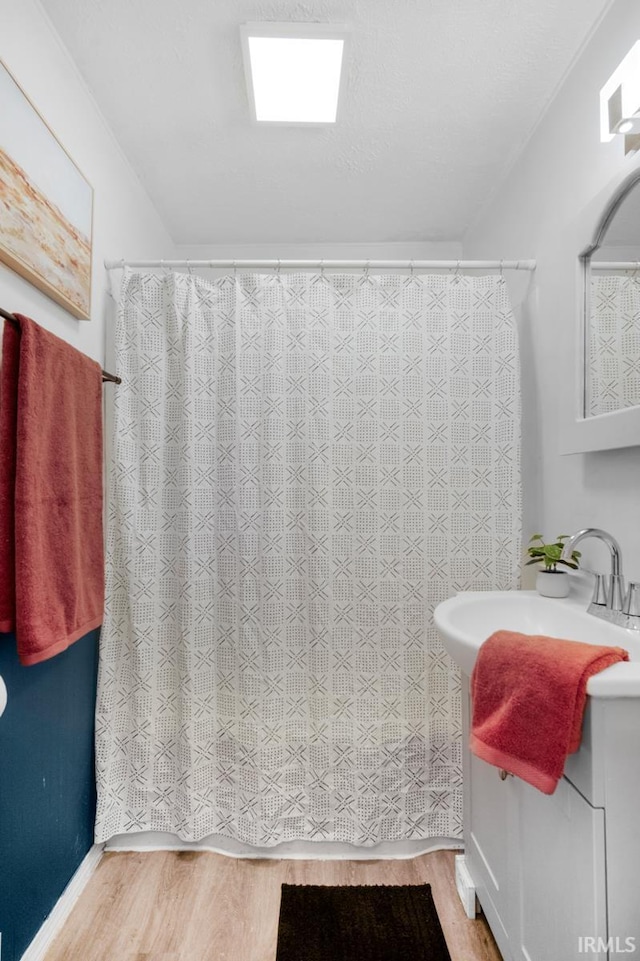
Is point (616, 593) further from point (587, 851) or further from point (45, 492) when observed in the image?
point (45, 492)

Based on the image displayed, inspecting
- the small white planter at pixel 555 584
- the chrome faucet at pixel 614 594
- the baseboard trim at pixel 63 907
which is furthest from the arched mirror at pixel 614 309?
the baseboard trim at pixel 63 907

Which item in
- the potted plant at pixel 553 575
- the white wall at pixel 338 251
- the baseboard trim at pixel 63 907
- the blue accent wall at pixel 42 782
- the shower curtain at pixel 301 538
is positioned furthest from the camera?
the white wall at pixel 338 251

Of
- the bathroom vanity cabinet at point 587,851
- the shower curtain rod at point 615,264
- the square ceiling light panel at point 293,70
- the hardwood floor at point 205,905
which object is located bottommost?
the hardwood floor at point 205,905

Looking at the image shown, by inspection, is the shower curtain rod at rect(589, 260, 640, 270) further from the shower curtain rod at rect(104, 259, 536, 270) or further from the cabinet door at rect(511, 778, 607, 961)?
the cabinet door at rect(511, 778, 607, 961)

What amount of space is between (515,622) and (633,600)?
1.02 ft

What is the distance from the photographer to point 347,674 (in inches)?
68.0

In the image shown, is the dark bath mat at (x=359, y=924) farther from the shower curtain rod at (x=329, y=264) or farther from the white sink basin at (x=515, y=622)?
the shower curtain rod at (x=329, y=264)

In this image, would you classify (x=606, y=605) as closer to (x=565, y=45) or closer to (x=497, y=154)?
(x=565, y=45)

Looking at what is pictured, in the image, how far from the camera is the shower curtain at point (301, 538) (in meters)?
1.72

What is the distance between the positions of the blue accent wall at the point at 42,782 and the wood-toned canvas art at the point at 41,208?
89 cm

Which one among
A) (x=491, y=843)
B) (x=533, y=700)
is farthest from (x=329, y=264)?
(x=491, y=843)

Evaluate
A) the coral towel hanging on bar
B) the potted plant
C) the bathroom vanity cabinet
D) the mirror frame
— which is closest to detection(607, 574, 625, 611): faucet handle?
the potted plant

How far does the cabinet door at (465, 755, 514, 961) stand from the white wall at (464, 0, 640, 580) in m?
0.62

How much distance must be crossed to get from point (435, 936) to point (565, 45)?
95.8 inches
